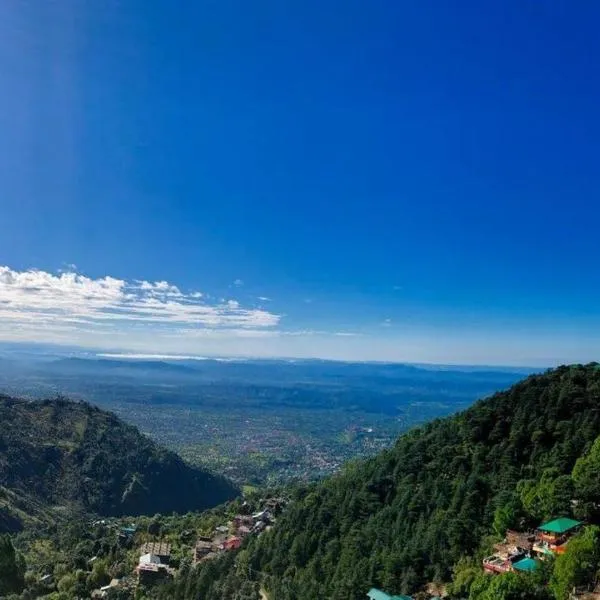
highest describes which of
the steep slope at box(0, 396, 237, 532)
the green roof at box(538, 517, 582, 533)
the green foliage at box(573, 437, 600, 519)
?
the green foliage at box(573, 437, 600, 519)

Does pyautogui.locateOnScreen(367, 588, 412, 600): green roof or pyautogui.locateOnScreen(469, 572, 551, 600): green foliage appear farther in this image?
pyautogui.locateOnScreen(367, 588, 412, 600): green roof

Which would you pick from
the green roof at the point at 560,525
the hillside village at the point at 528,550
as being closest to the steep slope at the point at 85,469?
the hillside village at the point at 528,550

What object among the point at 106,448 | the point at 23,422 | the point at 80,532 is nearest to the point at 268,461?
the point at 106,448

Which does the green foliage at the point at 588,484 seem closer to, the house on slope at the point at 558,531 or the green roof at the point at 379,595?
the house on slope at the point at 558,531

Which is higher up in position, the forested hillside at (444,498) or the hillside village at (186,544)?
the forested hillside at (444,498)

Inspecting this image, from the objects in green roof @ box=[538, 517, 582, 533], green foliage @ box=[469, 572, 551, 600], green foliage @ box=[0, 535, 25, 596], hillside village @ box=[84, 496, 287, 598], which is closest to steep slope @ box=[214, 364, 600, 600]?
green roof @ box=[538, 517, 582, 533]

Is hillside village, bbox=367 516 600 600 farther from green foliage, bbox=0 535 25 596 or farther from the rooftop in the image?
green foliage, bbox=0 535 25 596

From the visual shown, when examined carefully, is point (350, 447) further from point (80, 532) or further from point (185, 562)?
point (185, 562)

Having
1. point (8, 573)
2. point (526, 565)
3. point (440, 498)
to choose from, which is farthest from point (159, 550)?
point (526, 565)
